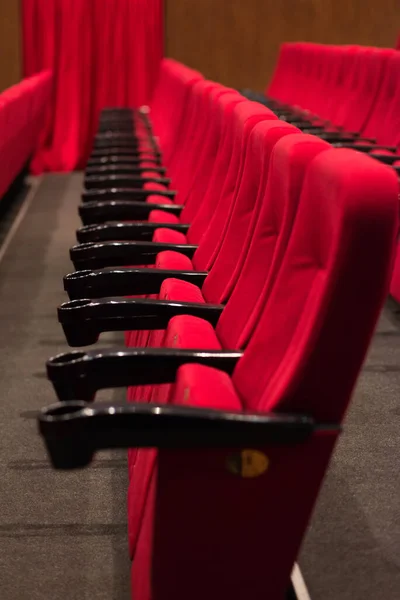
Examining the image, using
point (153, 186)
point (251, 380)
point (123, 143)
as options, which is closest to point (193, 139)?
point (153, 186)

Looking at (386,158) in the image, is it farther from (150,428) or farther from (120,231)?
(150,428)

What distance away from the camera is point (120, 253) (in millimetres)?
829

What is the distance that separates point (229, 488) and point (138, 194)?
758 mm

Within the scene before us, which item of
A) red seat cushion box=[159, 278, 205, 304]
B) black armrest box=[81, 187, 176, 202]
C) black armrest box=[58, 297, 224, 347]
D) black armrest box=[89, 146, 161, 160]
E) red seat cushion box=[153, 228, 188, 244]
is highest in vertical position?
black armrest box=[58, 297, 224, 347]

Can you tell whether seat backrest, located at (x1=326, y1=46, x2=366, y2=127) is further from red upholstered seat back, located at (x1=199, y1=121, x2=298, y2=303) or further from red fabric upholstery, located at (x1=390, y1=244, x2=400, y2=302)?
red upholstered seat back, located at (x1=199, y1=121, x2=298, y2=303)

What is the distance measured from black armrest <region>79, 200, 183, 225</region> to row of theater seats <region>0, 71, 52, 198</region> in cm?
41

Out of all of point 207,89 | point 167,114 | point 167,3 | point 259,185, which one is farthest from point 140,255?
point 167,3

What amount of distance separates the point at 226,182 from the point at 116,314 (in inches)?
9.1

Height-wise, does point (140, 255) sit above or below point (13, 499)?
above

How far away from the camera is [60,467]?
0.41 meters

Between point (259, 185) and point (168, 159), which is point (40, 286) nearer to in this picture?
point (168, 159)

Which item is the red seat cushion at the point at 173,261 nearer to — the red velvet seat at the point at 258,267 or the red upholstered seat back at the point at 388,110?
the red velvet seat at the point at 258,267

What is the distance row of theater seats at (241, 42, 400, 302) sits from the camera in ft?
4.84

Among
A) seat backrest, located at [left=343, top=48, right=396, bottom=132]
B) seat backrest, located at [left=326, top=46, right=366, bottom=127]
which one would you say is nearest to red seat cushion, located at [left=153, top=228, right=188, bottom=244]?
seat backrest, located at [left=343, top=48, right=396, bottom=132]
